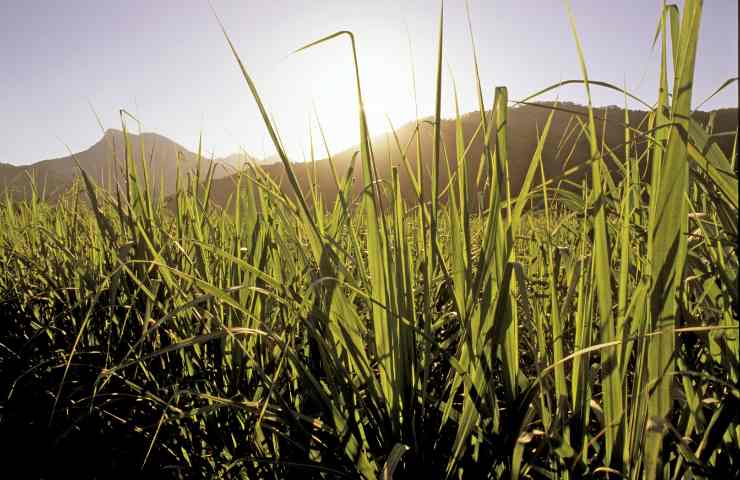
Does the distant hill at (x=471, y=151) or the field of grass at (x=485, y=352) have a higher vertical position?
the distant hill at (x=471, y=151)

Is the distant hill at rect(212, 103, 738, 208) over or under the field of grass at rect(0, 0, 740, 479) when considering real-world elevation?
over

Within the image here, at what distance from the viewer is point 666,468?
389 millimetres

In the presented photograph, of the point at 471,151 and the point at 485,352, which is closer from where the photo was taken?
the point at 485,352

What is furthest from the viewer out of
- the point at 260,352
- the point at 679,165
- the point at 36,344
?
the point at 36,344

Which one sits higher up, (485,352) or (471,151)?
(471,151)

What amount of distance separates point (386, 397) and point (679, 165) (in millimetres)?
312

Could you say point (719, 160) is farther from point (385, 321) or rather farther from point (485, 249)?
point (385, 321)

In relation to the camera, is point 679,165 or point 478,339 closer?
point 679,165

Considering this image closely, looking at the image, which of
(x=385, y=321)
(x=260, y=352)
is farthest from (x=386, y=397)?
(x=260, y=352)

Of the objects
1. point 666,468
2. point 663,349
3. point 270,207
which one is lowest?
point 666,468

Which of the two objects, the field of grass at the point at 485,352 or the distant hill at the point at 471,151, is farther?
the distant hill at the point at 471,151

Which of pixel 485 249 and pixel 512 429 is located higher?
pixel 485 249

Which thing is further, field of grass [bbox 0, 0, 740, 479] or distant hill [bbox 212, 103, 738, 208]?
distant hill [bbox 212, 103, 738, 208]

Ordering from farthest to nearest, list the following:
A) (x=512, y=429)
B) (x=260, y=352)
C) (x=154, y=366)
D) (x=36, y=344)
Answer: (x=36, y=344)
(x=154, y=366)
(x=260, y=352)
(x=512, y=429)
